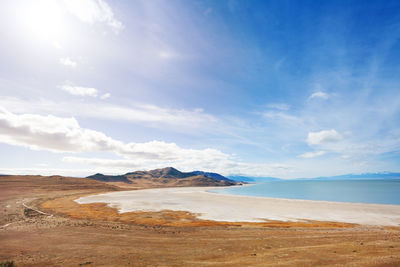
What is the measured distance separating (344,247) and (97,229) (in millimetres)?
28362

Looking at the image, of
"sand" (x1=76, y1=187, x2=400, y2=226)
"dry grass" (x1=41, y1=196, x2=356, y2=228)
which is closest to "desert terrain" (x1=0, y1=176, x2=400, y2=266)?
"dry grass" (x1=41, y1=196, x2=356, y2=228)

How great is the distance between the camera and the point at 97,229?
26.7 metres

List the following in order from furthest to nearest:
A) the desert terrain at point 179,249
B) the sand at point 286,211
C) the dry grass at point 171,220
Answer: the sand at point 286,211
the dry grass at point 171,220
the desert terrain at point 179,249

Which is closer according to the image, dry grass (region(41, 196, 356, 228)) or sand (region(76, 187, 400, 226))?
dry grass (region(41, 196, 356, 228))

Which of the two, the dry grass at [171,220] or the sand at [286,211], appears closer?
the dry grass at [171,220]

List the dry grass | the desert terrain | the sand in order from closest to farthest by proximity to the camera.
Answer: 1. the desert terrain
2. the dry grass
3. the sand

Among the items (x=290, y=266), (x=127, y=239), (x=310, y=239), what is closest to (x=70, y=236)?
(x=127, y=239)

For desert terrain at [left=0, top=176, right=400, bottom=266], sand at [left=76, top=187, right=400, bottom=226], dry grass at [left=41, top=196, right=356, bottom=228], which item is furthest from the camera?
sand at [left=76, top=187, right=400, bottom=226]

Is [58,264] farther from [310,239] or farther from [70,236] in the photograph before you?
[310,239]

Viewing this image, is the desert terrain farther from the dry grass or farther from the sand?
the sand

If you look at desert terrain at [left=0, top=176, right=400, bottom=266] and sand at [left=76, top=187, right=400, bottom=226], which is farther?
sand at [left=76, top=187, right=400, bottom=226]

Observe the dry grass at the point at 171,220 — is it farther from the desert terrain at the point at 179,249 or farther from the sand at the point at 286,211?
the desert terrain at the point at 179,249

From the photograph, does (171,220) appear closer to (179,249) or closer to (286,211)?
(179,249)

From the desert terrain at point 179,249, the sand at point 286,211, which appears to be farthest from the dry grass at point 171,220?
the desert terrain at point 179,249
